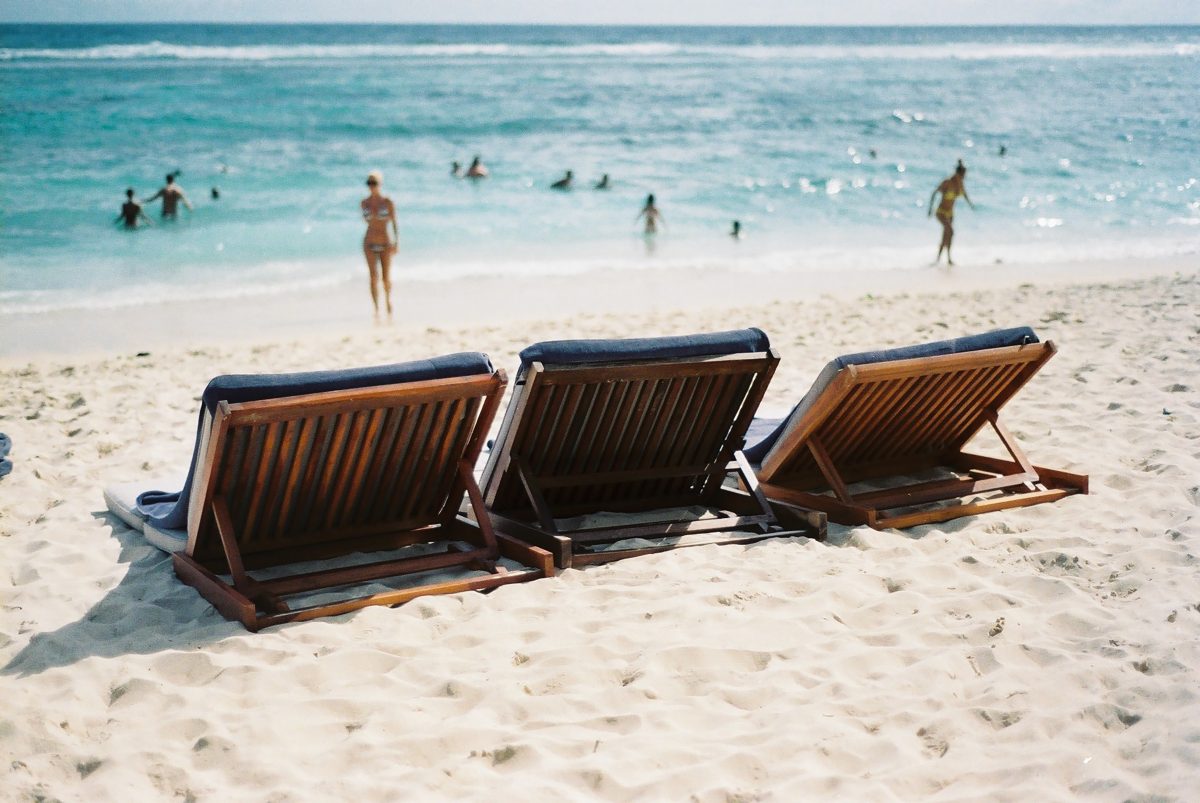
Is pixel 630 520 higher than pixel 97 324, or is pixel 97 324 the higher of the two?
pixel 630 520

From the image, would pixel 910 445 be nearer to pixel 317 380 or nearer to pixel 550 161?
A: pixel 317 380

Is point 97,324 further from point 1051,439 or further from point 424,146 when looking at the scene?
point 424,146

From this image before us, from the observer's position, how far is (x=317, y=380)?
3680mm

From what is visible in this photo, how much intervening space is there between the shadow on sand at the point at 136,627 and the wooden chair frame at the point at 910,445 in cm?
232

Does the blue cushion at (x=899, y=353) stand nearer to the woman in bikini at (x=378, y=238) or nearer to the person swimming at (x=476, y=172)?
the woman in bikini at (x=378, y=238)

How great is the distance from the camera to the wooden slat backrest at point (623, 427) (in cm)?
418

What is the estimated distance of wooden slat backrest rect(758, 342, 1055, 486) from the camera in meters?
4.43

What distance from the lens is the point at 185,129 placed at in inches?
1036

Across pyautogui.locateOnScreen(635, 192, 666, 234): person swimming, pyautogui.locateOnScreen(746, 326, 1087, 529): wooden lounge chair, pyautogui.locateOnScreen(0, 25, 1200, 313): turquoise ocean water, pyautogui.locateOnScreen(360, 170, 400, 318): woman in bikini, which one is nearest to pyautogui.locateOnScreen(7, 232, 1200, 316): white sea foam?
pyautogui.locateOnScreen(0, 25, 1200, 313): turquoise ocean water

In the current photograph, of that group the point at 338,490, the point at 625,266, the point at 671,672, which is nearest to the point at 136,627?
the point at 338,490

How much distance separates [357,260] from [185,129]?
14.8m

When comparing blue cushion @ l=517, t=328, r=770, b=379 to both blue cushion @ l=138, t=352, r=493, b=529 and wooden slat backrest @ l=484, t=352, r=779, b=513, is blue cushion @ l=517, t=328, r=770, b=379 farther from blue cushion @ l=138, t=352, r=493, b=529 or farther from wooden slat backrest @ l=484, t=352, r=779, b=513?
blue cushion @ l=138, t=352, r=493, b=529

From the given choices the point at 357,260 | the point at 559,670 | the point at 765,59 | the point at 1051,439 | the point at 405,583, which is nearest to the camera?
the point at 559,670

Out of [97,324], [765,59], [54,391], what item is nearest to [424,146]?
[97,324]
